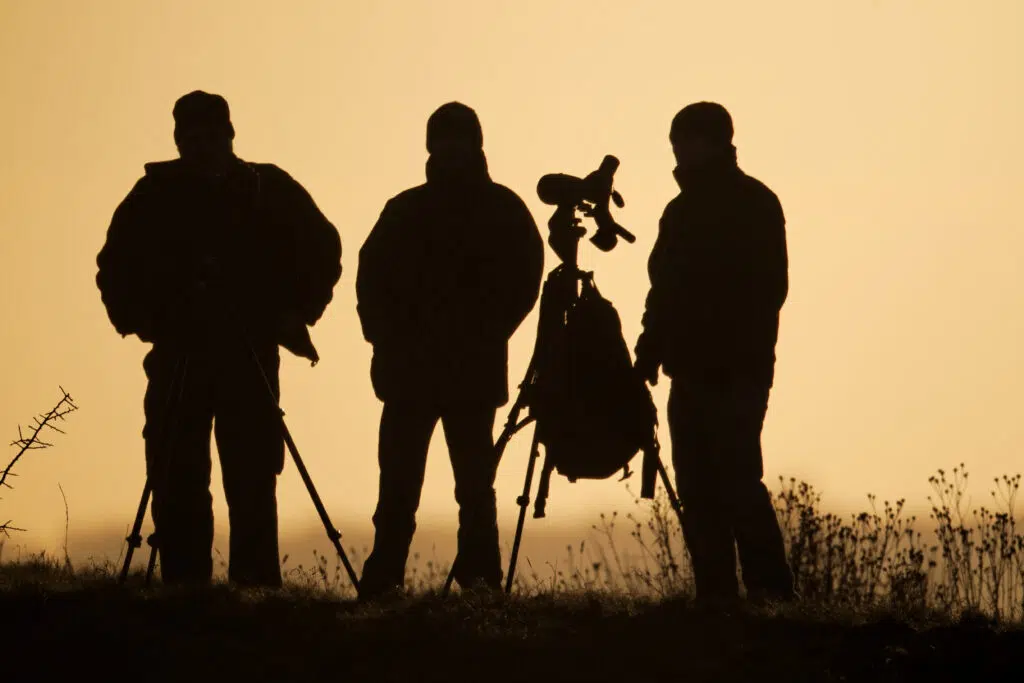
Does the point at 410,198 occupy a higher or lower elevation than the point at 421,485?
higher

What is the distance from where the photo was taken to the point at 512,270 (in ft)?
37.7

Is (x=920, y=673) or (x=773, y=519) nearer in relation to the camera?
(x=920, y=673)

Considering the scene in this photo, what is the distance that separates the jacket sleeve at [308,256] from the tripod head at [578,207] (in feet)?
4.96

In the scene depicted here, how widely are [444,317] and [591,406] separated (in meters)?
1.12

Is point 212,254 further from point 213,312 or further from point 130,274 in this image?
point 130,274

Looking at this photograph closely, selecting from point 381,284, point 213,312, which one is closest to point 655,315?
point 381,284

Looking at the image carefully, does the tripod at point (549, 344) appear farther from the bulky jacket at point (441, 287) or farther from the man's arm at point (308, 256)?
the man's arm at point (308, 256)

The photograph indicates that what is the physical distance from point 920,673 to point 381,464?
3.80m

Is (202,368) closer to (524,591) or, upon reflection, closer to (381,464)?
(381,464)

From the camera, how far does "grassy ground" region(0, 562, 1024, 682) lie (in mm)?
9180

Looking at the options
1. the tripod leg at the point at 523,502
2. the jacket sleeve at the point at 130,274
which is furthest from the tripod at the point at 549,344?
the jacket sleeve at the point at 130,274

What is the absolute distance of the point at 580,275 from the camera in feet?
37.0

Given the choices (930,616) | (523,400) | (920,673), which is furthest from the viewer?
(523,400)

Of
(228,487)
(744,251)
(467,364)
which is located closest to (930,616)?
(744,251)
